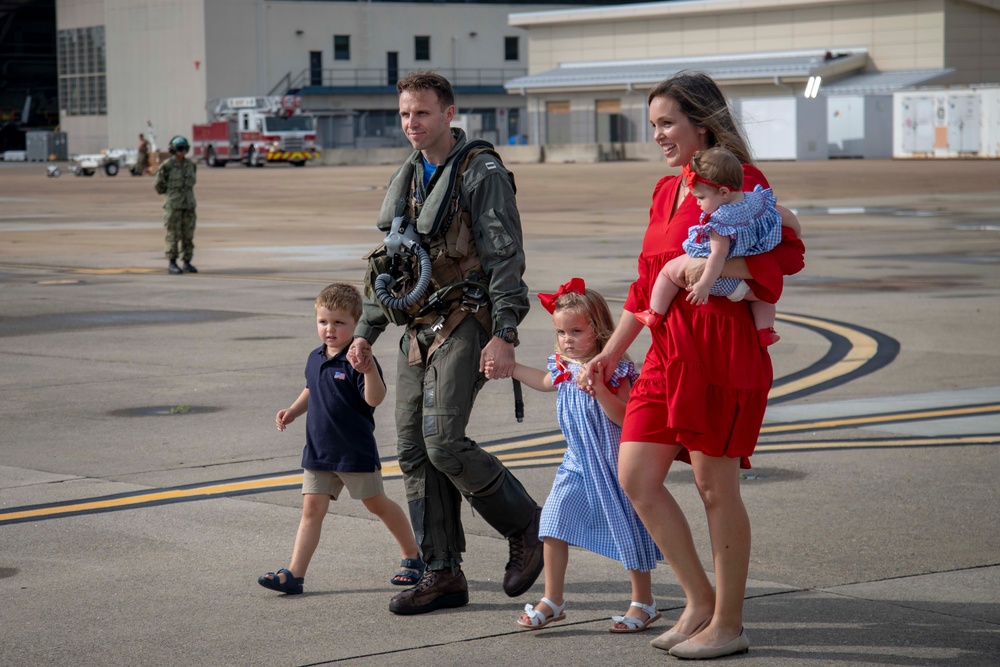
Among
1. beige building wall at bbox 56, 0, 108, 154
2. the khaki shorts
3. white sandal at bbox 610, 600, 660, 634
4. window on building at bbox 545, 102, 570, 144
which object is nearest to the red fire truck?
window on building at bbox 545, 102, 570, 144

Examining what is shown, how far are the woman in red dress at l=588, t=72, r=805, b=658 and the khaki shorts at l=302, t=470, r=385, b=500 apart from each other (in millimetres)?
1254

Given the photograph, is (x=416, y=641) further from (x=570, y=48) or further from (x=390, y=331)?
(x=570, y=48)

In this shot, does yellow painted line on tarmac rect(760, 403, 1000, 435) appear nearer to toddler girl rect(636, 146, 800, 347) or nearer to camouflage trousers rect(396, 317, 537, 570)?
camouflage trousers rect(396, 317, 537, 570)

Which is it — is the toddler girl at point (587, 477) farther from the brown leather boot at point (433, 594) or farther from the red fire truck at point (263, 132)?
the red fire truck at point (263, 132)

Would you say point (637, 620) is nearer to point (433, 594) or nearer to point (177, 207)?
point (433, 594)

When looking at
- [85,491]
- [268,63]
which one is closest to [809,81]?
[268,63]

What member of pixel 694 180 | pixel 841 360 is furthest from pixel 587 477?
pixel 841 360

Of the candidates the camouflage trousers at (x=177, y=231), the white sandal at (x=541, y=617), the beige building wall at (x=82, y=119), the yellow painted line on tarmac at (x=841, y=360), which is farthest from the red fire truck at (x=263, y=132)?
the white sandal at (x=541, y=617)

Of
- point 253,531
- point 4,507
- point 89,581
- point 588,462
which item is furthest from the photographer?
point 4,507

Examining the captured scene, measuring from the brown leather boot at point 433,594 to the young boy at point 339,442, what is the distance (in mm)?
231

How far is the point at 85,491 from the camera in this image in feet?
23.7

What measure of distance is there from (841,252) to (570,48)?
68260 mm

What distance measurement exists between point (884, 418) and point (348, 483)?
4.47 metres

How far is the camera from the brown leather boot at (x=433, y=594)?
5191 mm
